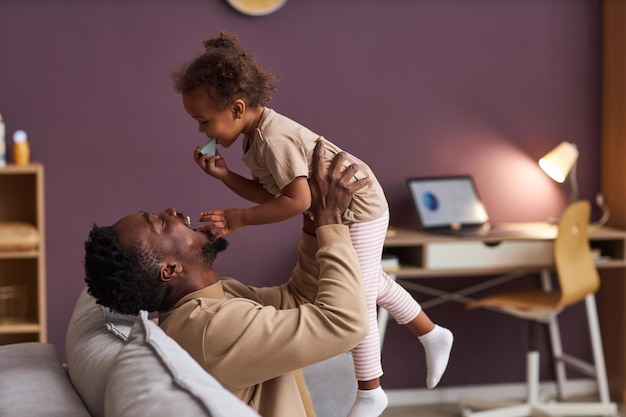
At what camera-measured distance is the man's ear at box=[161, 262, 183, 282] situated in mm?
1647

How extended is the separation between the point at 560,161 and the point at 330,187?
2.32 m

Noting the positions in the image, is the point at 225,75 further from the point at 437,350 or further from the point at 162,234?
the point at 437,350

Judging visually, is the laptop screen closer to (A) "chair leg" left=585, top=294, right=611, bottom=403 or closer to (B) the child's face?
(A) "chair leg" left=585, top=294, right=611, bottom=403

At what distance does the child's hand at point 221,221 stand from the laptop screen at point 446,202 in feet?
6.42

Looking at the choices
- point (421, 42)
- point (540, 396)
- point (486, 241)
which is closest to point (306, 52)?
point (421, 42)

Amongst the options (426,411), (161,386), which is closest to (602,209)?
(426,411)

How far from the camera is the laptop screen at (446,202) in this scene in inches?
149

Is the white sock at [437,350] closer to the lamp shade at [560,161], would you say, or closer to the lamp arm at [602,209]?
the lamp shade at [560,161]

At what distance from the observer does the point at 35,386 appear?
1.56 metres

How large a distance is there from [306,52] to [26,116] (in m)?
1.19

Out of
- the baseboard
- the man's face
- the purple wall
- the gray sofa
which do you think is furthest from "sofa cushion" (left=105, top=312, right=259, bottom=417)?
the baseboard

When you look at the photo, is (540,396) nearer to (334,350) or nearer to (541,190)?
(541,190)

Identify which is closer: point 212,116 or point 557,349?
point 212,116

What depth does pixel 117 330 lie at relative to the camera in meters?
1.74
